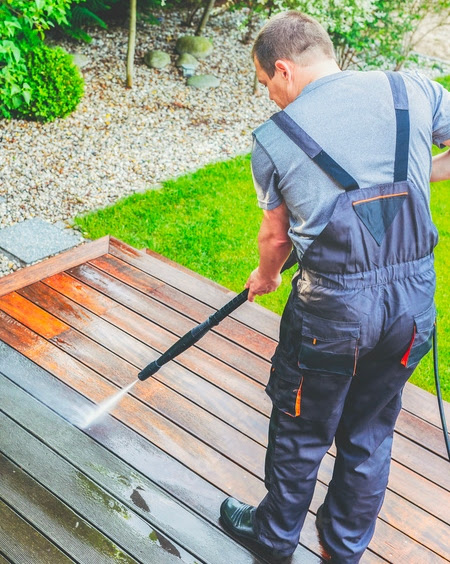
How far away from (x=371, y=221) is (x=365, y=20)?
5435 mm

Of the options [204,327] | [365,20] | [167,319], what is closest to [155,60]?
[365,20]

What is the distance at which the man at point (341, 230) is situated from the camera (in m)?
1.47

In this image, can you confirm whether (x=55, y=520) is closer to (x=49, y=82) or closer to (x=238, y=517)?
(x=238, y=517)

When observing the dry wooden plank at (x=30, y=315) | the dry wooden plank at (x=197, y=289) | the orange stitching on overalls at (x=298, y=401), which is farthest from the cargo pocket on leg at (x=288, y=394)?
the dry wooden plank at (x=30, y=315)

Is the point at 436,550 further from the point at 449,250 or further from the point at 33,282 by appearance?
the point at 449,250

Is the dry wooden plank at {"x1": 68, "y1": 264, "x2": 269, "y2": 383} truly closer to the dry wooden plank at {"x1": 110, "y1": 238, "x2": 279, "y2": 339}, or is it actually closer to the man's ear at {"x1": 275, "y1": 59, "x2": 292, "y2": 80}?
the dry wooden plank at {"x1": 110, "y1": 238, "x2": 279, "y2": 339}

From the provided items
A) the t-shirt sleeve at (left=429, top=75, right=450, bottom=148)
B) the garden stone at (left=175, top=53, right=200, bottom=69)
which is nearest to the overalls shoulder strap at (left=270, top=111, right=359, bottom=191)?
the t-shirt sleeve at (left=429, top=75, right=450, bottom=148)

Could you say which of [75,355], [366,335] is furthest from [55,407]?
[366,335]

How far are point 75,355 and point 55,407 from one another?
0.33 m

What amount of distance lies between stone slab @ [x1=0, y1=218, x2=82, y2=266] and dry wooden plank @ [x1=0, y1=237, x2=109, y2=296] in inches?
21.2

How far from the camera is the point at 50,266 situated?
3268mm

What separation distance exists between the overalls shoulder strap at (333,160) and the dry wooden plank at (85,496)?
4.34 ft

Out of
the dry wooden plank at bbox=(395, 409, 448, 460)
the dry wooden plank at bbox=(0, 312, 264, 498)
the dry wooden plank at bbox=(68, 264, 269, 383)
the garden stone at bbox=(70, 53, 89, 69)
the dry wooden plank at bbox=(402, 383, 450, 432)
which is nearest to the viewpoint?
the dry wooden plank at bbox=(0, 312, 264, 498)

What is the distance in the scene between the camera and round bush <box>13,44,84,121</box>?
538 centimetres
